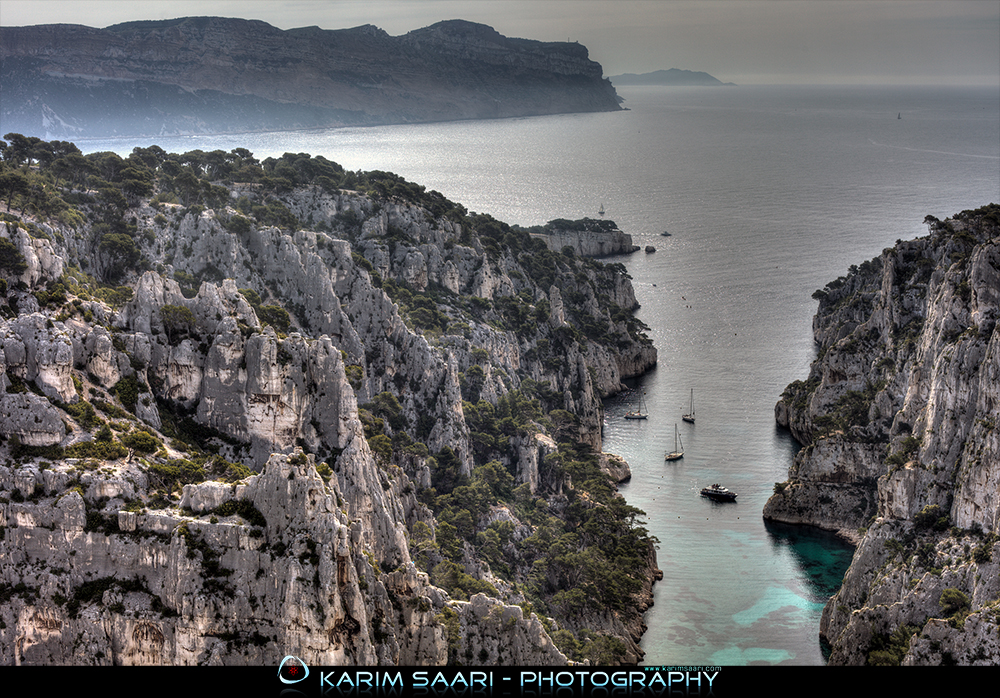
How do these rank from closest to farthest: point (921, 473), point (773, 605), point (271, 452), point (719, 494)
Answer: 1. point (271, 452)
2. point (921, 473)
3. point (773, 605)
4. point (719, 494)

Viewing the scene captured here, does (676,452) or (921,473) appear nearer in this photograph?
(921,473)

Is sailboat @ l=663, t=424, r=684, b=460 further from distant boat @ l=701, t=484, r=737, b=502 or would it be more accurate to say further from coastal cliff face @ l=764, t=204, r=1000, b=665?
coastal cliff face @ l=764, t=204, r=1000, b=665

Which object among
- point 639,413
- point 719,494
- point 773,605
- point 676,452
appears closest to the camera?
point 773,605

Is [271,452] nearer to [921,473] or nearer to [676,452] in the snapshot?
[921,473]

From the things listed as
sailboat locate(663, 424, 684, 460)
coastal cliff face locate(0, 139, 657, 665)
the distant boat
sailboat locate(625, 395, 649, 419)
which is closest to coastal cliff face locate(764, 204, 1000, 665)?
the distant boat

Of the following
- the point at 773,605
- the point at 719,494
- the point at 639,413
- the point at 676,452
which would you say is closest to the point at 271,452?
the point at 773,605
